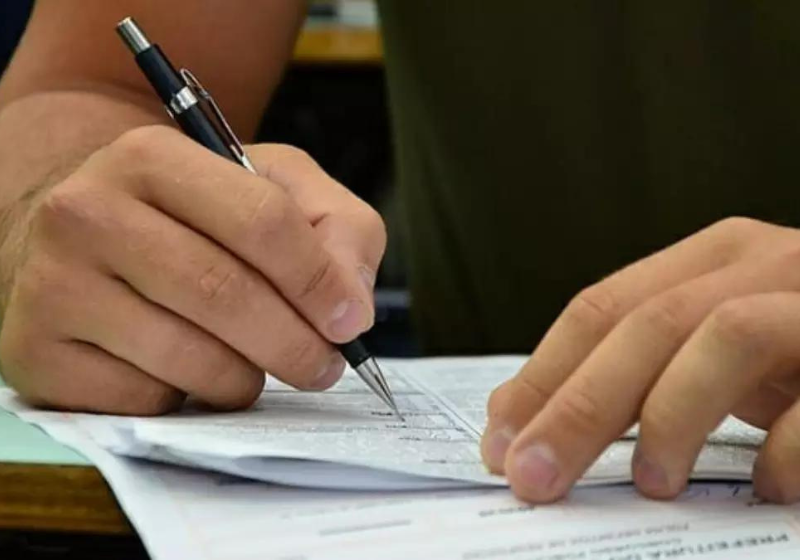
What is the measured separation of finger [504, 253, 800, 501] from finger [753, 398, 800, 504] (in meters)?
0.05

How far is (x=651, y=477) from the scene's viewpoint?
0.47m

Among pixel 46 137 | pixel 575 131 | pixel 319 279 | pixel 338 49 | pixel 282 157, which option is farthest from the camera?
pixel 338 49

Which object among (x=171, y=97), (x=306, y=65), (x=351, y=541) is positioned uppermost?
(x=171, y=97)

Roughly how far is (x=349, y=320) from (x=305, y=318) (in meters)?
0.02

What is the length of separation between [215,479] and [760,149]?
24.1 inches

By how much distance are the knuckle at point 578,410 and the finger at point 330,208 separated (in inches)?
4.9

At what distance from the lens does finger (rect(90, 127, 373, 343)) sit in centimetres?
52

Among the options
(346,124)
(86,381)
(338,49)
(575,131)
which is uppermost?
(86,381)

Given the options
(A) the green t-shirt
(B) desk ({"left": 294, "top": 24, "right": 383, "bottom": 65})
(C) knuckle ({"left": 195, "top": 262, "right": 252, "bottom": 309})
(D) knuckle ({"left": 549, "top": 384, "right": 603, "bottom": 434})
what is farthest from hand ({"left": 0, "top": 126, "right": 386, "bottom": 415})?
(B) desk ({"left": 294, "top": 24, "right": 383, "bottom": 65})

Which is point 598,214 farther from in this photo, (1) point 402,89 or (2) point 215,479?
(2) point 215,479

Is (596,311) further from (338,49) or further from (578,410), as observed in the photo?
(338,49)

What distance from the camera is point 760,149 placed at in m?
0.95

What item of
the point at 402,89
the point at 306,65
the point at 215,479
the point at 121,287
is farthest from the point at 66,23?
the point at 306,65

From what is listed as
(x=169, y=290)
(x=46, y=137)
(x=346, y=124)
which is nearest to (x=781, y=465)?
(x=169, y=290)
